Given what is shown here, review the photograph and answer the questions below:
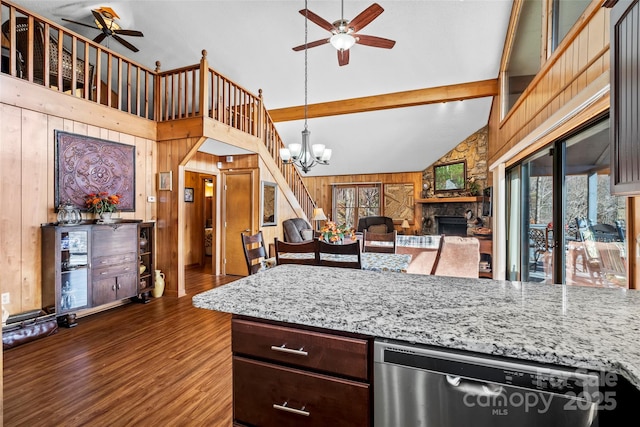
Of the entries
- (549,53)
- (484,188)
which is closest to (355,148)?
(484,188)

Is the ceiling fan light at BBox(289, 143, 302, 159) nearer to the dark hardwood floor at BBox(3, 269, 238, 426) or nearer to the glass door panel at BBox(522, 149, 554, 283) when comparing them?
the dark hardwood floor at BBox(3, 269, 238, 426)

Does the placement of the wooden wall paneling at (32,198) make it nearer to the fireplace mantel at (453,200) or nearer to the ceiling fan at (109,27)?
the ceiling fan at (109,27)

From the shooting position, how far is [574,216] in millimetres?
2568

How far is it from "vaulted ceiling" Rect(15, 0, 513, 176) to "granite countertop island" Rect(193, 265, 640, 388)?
12.4 feet

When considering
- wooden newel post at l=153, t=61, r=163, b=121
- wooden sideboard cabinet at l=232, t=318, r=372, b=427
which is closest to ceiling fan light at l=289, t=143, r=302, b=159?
wooden newel post at l=153, t=61, r=163, b=121

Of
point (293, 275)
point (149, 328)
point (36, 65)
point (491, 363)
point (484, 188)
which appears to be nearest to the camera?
point (491, 363)

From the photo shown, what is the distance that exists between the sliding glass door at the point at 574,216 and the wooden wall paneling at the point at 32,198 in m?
4.95

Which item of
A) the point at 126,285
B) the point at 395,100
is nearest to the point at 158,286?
the point at 126,285

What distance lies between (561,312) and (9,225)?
429cm

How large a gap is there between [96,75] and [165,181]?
148cm

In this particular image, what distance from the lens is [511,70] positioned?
4.55 metres

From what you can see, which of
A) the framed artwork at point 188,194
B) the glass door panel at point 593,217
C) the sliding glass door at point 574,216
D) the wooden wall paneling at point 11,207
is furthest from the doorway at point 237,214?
the glass door panel at point 593,217

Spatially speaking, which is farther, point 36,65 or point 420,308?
point 36,65

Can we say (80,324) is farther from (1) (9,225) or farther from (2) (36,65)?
(2) (36,65)
